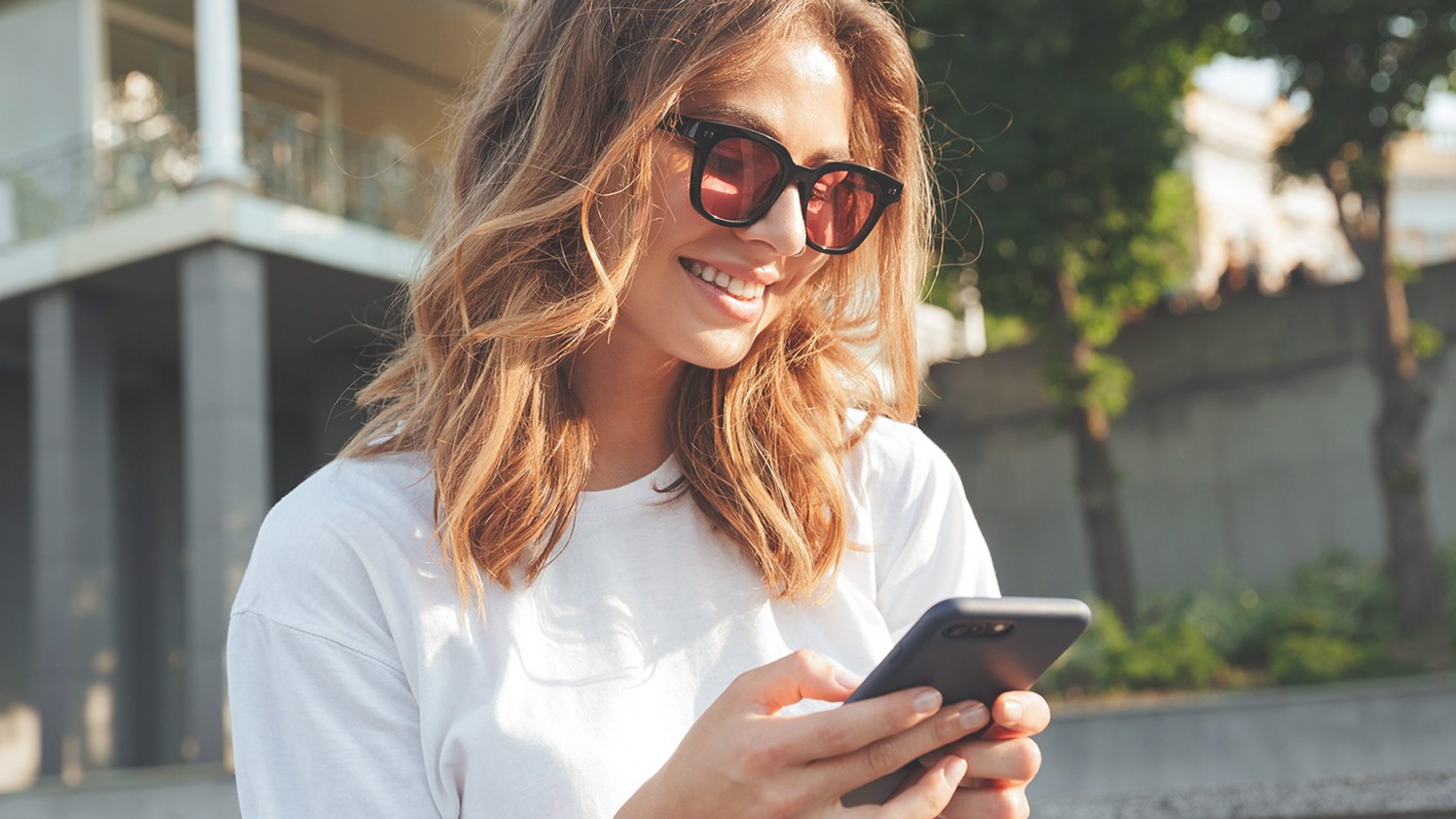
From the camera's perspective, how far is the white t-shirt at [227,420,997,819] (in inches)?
67.4

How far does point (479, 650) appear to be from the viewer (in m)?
1.78

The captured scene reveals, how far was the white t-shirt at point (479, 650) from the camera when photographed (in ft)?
5.62

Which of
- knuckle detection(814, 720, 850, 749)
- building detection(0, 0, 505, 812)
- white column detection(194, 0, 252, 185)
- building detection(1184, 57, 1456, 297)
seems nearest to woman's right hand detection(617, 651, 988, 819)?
knuckle detection(814, 720, 850, 749)

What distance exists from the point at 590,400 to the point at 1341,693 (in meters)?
8.10

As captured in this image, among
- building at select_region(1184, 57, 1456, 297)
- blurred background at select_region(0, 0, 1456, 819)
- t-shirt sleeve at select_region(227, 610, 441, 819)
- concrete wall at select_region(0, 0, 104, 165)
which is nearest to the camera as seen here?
t-shirt sleeve at select_region(227, 610, 441, 819)

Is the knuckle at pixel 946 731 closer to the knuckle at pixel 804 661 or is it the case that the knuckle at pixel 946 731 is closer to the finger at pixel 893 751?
the finger at pixel 893 751

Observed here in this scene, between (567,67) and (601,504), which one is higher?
(567,67)

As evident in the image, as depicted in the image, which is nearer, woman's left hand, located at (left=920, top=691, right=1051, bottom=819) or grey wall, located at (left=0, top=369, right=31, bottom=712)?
woman's left hand, located at (left=920, top=691, right=1051, bottom=819)

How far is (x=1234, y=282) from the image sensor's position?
17.2 metres

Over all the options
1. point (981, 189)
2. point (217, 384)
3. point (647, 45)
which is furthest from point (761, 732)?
point (981, 189)

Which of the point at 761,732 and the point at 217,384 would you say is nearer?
the point at 761,732

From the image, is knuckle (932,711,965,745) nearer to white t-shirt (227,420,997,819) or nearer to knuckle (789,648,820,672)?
knuckle (789,648,820,672)

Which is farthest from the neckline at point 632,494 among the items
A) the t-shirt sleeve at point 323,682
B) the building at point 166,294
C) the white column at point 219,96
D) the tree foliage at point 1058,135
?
the white column at point 219,96

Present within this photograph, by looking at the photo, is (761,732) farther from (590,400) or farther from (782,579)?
(590,400)
